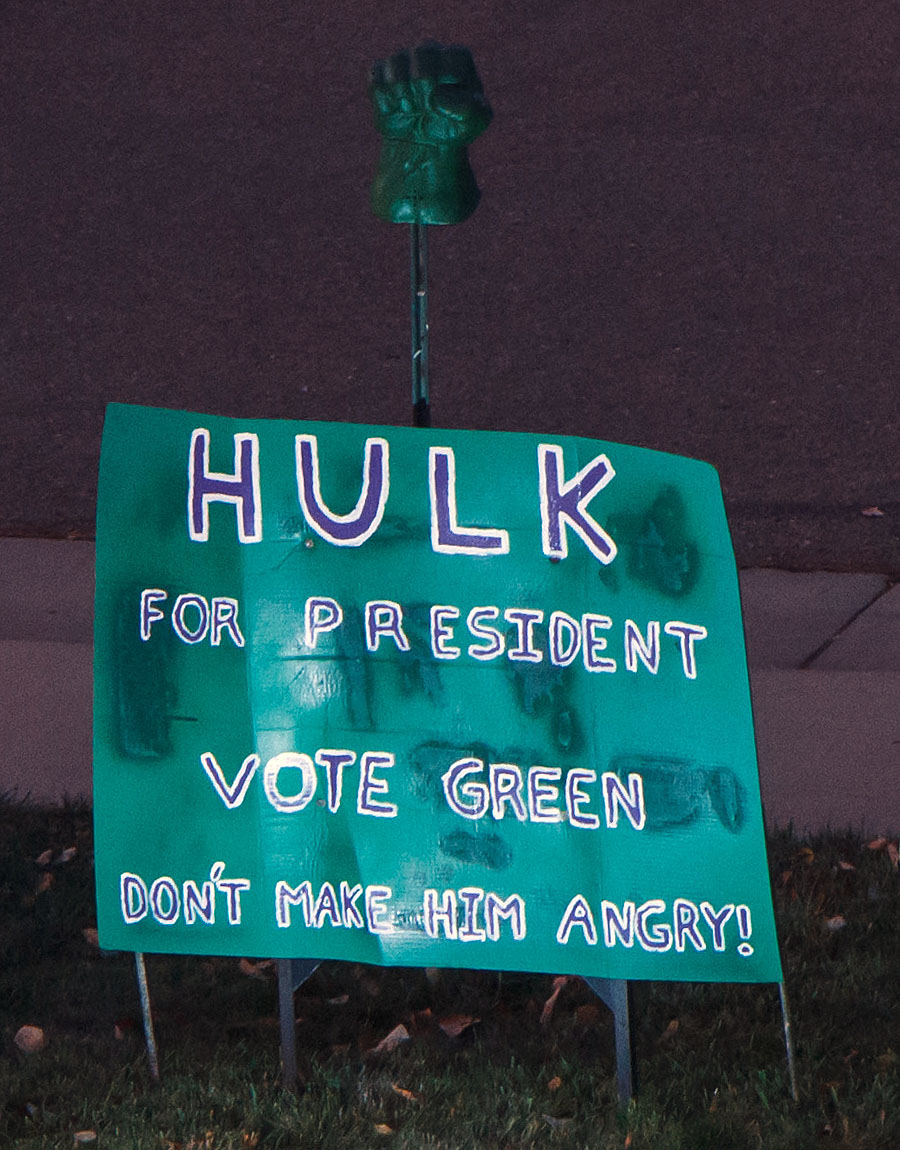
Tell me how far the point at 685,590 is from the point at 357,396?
4.30 m

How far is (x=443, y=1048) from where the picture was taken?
3.35 m

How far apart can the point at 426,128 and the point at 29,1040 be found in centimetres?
207

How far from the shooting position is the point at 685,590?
305 centimetres

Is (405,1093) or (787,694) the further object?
(787,694)

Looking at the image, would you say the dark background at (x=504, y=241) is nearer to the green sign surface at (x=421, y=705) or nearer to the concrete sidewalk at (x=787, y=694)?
the concrete sidewalk at (x=787, y=694)

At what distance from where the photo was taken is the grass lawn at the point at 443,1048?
2975mm

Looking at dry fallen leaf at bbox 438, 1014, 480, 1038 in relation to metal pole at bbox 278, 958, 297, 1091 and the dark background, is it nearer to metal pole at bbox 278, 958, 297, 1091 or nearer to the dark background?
metal pole at bbox 278, 958, 297, 1091

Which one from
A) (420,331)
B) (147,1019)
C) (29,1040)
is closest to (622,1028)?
→ (147,1019)

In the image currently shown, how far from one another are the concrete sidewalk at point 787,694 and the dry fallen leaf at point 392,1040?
54.3 inches

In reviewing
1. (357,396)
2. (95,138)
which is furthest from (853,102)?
(95,138)

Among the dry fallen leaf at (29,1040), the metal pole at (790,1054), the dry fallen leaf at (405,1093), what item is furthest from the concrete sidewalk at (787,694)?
the dry fallen leaf at (405,1093)

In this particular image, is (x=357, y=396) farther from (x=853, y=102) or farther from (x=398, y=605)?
(x=398, y=605)

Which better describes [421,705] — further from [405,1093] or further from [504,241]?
[504,241]

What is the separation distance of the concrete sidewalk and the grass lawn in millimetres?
403
